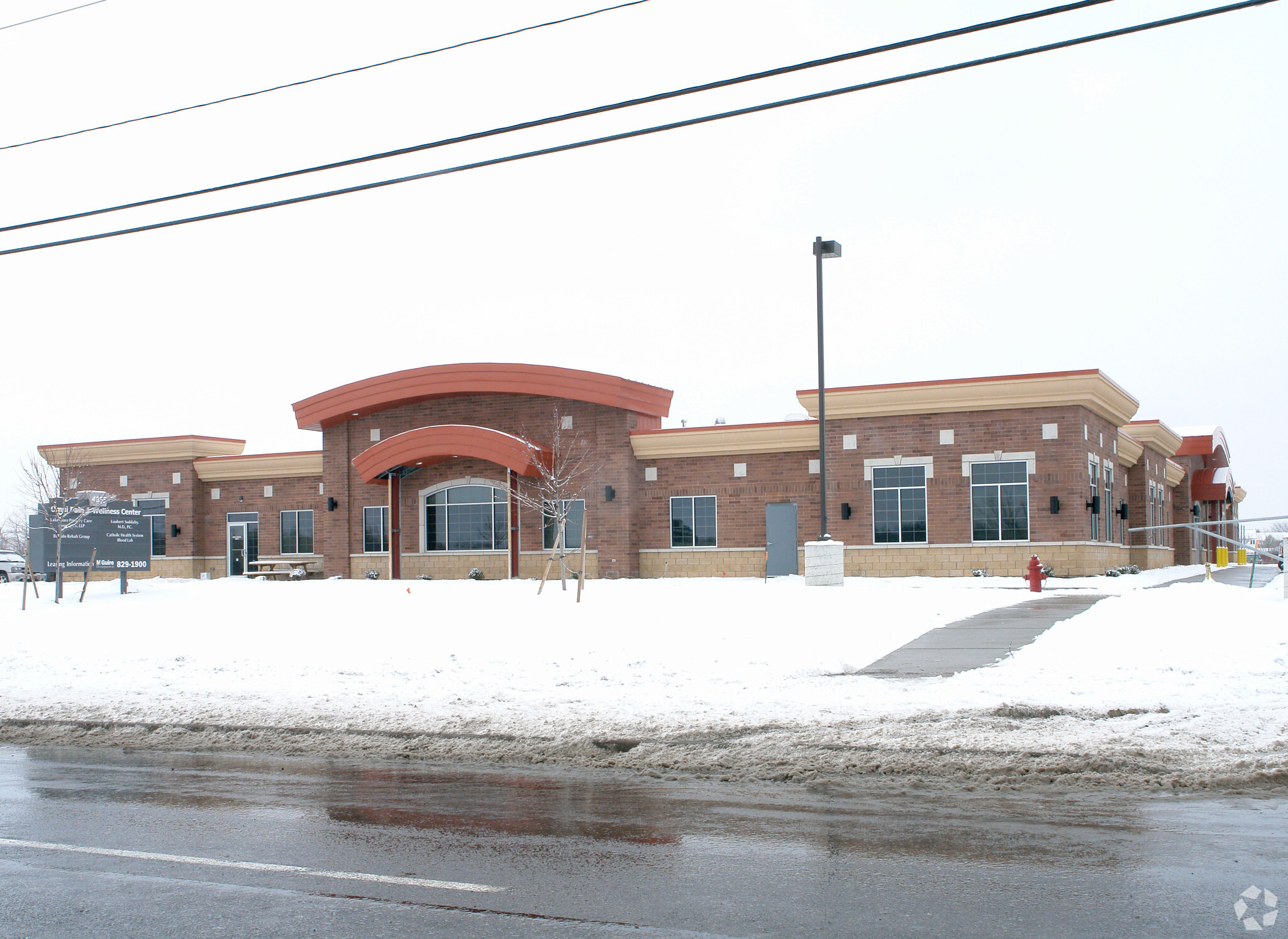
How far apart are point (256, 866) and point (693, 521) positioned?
28236 mm

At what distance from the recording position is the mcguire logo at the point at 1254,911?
489 cm

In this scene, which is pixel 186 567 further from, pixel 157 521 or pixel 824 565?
pixel 824 565

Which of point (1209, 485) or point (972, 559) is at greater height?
point (1209, 485)

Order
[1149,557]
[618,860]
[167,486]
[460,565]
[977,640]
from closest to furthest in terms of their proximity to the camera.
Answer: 1. [618,860]
2. [977,640]
3. [460,565]
4. [1149,557]
5. [167,486]

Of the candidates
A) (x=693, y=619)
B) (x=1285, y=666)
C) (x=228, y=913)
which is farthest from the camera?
(x=693, y=619)

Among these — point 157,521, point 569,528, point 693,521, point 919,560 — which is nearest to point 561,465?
point 569,528

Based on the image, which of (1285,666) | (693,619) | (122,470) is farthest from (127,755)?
(122,470)

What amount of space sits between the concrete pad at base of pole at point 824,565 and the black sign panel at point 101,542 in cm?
1794

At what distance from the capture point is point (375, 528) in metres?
37.6

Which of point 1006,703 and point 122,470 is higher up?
point 122,470

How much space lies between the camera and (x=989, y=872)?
5770 mm

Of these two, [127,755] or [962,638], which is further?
[962,638]

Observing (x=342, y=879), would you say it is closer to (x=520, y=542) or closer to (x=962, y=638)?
(x=962, y=638)

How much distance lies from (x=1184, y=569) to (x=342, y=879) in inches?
1598
